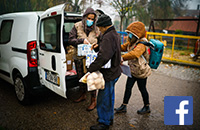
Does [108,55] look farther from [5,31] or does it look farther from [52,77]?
[5,31]

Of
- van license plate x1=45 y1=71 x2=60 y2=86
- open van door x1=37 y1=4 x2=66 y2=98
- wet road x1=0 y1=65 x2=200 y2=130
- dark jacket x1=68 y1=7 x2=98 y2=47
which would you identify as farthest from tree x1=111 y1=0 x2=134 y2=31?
van license plate x1=45 y1=71 x2=60 y2=86

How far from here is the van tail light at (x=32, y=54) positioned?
3289 mm

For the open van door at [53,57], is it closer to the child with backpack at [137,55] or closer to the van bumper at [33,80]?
the van bumper at [33,80]

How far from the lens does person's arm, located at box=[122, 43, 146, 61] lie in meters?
2.89

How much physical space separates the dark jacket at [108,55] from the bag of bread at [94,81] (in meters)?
0.08

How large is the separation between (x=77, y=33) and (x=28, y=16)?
1.03 m

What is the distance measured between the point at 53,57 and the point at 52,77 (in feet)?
1.35

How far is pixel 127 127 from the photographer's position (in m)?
2.97

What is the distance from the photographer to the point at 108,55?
2422 mm

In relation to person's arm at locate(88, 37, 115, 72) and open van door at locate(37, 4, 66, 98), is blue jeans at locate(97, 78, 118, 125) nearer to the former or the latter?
person's arm at locate(88, 37, 115, 72)

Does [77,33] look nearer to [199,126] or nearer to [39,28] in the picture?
[39,28]

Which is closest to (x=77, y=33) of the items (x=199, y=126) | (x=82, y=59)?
(x=82, y=59)

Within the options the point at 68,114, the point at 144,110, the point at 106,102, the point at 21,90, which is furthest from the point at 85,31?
the point at 144,110

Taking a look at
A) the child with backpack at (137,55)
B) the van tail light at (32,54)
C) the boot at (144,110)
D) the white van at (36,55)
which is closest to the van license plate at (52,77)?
the white van at (36,55)
